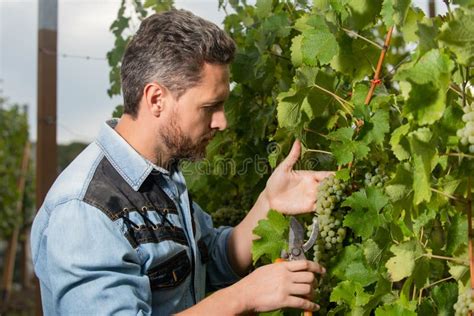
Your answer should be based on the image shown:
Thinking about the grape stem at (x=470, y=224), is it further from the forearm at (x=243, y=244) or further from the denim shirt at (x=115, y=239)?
the forearm at (x=243, y=244)

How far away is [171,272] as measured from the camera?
2.39 m

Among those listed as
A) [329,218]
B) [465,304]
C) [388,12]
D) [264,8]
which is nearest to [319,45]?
[388,12]

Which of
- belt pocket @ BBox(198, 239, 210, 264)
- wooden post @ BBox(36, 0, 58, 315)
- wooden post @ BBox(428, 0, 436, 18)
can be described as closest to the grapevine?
belt pocket @ BBox(198, 239, 210, 264)

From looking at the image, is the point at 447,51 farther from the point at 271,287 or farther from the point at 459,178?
the point at 271,287

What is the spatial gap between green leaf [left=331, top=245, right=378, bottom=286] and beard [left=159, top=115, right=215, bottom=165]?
55 cm

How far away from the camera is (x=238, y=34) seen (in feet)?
12.0

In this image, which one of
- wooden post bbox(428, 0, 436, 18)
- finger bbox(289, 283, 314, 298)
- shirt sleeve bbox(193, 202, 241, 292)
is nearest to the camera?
finger bbox(289, 283, 314, 298)

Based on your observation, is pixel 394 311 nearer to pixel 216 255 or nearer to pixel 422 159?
pixel 422 159

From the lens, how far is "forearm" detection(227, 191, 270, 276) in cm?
275

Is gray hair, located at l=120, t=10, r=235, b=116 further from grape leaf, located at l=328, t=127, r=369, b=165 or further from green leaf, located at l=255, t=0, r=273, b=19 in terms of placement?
green leaf, located at l=255, t=0, r=273, b=19

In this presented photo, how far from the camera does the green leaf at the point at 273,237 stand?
2357 mm

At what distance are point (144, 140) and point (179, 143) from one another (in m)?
0.12

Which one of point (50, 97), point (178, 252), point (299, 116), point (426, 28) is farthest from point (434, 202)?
point (50, 97)

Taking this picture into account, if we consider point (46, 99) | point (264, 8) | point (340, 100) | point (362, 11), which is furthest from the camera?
point (46, 99)
